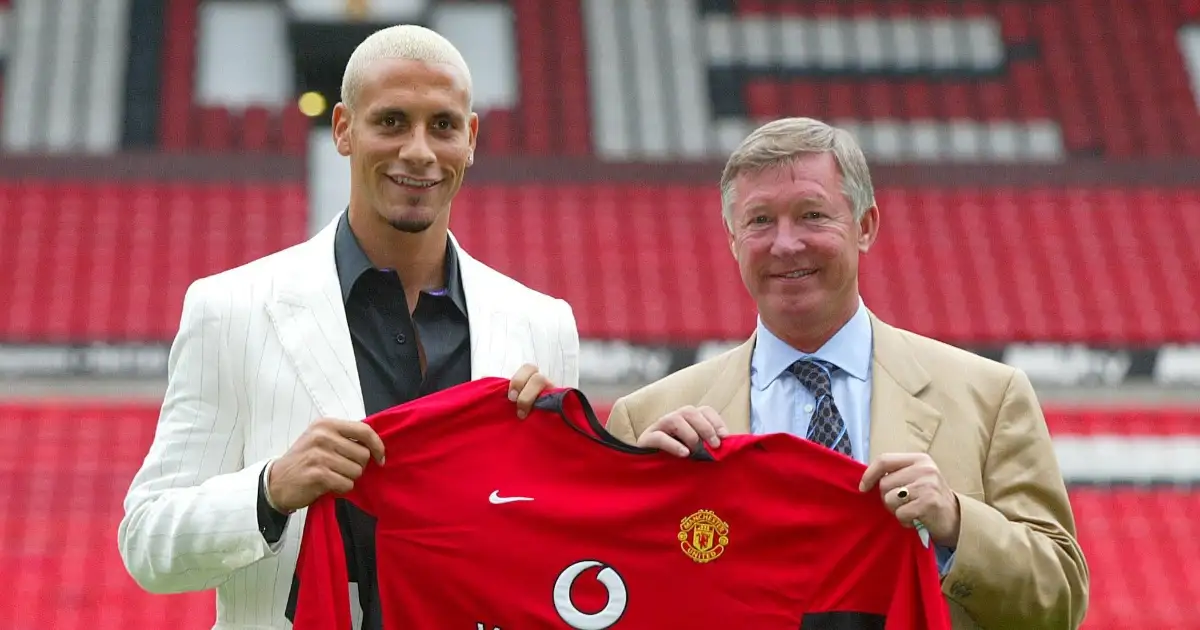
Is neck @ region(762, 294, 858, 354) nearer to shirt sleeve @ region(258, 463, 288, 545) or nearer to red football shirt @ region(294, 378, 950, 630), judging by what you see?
red football shirt @ region(294, 378, 950, 630)

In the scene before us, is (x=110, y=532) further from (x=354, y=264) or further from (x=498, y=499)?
(x=498, y=499)

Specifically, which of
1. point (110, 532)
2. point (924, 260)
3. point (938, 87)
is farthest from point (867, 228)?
point (938, 87)

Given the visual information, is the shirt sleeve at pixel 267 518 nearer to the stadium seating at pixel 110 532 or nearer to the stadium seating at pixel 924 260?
the stadium seating at pixel 110 532

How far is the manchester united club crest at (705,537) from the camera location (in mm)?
2086

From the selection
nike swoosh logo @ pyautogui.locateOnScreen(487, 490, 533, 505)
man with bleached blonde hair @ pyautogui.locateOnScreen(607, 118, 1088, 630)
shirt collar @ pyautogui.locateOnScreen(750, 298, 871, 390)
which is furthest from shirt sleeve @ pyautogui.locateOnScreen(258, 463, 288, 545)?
shirt collar @ pyautogui.locateOnScreen(750, 298, 871, 390)

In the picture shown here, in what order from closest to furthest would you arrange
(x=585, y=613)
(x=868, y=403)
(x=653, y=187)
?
(x=585, y=613)
(x=868, y=403)
(x=653, y=187)

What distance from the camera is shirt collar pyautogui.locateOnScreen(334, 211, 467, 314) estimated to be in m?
2.18

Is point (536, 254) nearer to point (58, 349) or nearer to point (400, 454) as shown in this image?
point (58, 349)

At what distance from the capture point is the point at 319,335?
211 cm

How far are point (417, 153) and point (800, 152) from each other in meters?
0.58

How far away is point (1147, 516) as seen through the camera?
27.4 feet

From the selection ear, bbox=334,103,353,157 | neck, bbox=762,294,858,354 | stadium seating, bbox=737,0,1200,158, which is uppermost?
stadium seating, bbox=737,0,1200,158

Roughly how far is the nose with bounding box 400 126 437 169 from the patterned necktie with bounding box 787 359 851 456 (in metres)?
0.65

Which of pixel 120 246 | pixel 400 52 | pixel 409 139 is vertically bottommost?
pixel 409 139
